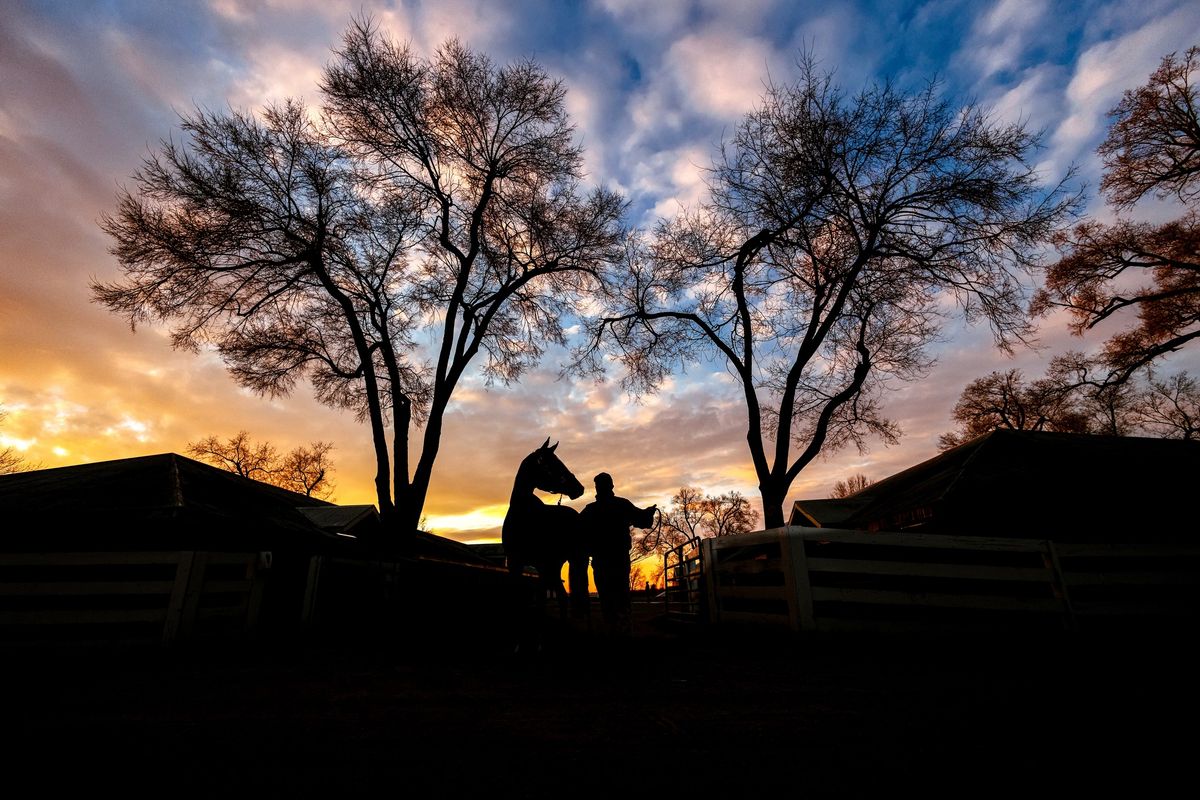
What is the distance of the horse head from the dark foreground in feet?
7.67

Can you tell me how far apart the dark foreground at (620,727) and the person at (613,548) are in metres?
1.04

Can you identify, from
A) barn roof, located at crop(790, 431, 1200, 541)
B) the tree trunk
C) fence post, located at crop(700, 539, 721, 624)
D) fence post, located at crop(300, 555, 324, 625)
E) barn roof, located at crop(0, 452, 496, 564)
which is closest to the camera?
barn roof, located at crop(0, 452, 496, 564)

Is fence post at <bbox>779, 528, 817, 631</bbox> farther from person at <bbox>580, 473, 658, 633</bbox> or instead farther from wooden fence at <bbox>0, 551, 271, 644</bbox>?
wooden fence at <bbox>0, 551, 271, 644</bbox>

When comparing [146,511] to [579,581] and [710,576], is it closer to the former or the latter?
[579,581]

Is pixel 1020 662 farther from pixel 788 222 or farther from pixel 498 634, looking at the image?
pixel 788 222

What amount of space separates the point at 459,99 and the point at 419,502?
12.0 metres

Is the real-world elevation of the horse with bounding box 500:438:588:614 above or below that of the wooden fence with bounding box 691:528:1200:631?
above

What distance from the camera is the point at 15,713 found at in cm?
Answer: 310

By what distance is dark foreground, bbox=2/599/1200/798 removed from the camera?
6.29 ft

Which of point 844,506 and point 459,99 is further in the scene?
point 844,506

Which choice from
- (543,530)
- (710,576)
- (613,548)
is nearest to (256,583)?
(543,530)

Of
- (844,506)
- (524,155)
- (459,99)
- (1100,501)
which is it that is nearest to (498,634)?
(1100,501)

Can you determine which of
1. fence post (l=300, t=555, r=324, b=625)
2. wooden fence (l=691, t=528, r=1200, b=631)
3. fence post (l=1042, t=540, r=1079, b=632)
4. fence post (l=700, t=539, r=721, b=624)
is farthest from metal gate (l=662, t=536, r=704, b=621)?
fence post (l=300, t=555, r=324, b=625)

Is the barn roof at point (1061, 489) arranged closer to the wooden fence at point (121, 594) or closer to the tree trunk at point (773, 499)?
the tree trunk at point (773, 499)
